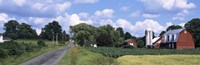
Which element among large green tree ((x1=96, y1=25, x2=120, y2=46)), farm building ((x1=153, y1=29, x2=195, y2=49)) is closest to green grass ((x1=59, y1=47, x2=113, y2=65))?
farm building ((x1=153, y1=29, x2=195, y2=49))

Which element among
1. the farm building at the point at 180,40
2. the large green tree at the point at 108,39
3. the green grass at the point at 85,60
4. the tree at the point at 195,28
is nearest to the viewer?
the green grass at the point at 85,60

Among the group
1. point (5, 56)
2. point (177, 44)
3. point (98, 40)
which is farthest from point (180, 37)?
point (5, 56)

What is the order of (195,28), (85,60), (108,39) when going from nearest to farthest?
1. (85,60)
2. (108,39)
3. (195,28)

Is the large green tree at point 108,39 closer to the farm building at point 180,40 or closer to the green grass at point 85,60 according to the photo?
the farm building at point 180,40

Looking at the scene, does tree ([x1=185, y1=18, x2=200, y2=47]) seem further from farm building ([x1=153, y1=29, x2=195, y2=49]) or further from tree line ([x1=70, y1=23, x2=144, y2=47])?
tree line ([x1=70, y1=23, x2=144, y2=47])

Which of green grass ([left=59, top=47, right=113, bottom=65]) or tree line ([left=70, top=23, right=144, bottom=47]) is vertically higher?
tree line ([left=70, top=23, right=144, bottom=47])

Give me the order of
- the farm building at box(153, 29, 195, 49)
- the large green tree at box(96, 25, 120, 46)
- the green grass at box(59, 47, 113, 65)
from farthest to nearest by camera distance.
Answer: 1. the large green tree at box(96, 25, 120, 46)
2. the farm building at box(153, 29, 195, 49)
3. the green grass at box(59, 47, 113, 65)

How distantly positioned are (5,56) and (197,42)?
3715 inches

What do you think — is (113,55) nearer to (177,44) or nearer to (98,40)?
(177,44)

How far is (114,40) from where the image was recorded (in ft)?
498

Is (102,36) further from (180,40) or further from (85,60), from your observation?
(85,60)

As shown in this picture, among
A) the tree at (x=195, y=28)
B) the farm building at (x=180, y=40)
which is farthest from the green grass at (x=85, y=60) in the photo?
the tree at (x=195, y=28)

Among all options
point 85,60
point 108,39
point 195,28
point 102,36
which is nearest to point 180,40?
point 195,28

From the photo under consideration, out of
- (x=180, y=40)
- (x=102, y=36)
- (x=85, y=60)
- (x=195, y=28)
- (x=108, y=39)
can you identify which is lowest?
(x=85, y=60)
